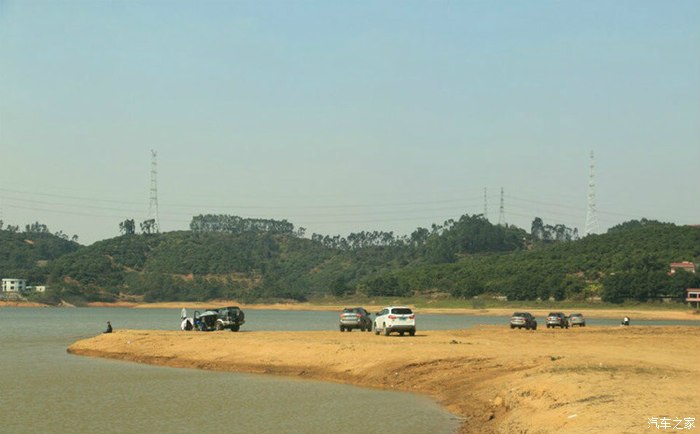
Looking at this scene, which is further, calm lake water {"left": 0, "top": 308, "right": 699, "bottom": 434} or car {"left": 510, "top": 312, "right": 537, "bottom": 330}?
car {"left": 510, "top": 312, "right": 537, "bottom": 330}

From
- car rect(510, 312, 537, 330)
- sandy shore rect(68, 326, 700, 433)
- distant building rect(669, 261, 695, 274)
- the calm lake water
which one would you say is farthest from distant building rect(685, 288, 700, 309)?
the calm lake water

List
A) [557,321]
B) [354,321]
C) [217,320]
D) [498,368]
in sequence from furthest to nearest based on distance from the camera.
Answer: [557,321] < [354,321] < [217,320] < [498,368]

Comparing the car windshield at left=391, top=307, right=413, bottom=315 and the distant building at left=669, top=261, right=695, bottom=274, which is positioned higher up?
the distant building at left=669, top=261, right=695, bottom=274

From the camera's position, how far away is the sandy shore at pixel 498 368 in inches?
1012

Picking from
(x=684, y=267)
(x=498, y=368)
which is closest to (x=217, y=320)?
(x=498, y=368)

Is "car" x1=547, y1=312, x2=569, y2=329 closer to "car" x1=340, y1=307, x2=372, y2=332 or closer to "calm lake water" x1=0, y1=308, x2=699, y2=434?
"car" x1=340, y1=307, x2=372, y2=332

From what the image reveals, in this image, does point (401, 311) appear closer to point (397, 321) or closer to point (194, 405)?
point (397, 321)

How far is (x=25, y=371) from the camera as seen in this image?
5078cm

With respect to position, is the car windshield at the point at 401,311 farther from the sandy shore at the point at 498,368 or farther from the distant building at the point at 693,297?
the distant building at the point at 693,297

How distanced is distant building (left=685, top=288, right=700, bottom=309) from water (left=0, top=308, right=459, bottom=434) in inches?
5850

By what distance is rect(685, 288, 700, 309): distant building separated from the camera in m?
177

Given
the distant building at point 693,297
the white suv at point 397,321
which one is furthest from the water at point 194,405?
the distant building at point 693,297

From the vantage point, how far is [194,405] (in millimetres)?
36312

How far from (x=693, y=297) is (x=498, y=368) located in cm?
15196
